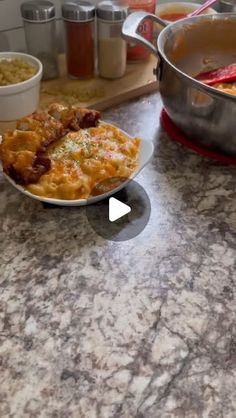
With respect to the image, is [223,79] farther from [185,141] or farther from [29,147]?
[29,147]

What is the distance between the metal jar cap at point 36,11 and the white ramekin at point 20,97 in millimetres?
87

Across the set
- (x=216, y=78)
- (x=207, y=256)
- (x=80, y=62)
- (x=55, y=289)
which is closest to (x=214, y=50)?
(x=216, y=78)

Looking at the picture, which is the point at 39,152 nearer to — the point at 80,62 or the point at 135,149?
the point at 135,149

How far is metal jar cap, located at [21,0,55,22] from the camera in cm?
86

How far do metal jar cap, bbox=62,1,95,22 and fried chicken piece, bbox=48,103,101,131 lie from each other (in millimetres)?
264

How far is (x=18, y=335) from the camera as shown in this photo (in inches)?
19.5

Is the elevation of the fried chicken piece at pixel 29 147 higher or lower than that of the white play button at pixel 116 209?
higher

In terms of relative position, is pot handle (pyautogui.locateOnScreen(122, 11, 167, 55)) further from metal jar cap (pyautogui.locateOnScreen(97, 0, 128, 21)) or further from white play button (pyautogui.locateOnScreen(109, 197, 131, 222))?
white play button (pyautogui.locateOnScreen(109, 197, 131, 222))

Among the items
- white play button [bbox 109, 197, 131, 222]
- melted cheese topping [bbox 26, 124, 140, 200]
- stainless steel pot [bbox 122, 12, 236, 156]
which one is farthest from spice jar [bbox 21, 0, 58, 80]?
white play button [bbox 109, 197, 131, 222]

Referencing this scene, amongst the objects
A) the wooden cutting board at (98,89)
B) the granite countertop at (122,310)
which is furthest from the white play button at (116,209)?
the wooden cutting board at (98,89)

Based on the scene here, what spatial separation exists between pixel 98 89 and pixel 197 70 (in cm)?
21

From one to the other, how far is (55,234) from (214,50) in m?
0.55

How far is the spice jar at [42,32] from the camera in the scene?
860mm

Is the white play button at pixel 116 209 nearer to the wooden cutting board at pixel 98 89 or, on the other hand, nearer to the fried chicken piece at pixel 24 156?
the fried chicken piece at pixel 24 156
